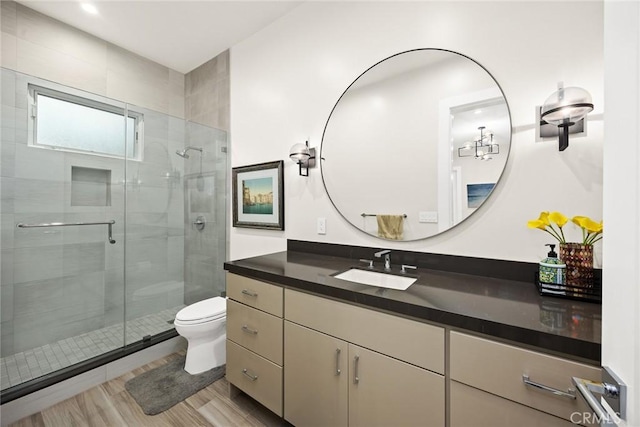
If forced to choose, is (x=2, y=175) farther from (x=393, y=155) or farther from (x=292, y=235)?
(x=393, y=155)

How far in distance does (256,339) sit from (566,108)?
5.96 ft

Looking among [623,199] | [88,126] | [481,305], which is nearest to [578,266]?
[481,305]

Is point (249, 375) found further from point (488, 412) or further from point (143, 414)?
point (488, 412)

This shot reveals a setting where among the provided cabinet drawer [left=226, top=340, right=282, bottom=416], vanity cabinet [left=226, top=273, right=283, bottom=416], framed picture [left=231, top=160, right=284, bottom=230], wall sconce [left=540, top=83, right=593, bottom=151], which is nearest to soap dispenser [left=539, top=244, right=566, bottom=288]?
wall sconce [left=540, top=83, right=593, bottom=151]

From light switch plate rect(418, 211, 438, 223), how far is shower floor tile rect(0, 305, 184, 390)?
92.2 inches

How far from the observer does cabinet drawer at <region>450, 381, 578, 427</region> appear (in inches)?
30.8

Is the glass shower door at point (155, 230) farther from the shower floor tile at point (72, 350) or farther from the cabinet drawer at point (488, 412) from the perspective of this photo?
the cabinet drawer at point (488, 412)

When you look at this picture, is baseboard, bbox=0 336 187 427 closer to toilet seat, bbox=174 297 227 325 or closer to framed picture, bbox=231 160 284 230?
toilet seat, bbox=174 297 227 325

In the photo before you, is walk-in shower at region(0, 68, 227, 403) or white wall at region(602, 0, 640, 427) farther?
walk-in shower at region(0, 68, 227, 403)

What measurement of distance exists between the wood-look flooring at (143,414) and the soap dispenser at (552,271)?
5.02 ft

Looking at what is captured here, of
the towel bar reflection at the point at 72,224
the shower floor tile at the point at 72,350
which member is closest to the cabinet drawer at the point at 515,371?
the shower floor tile at the point at 72,350

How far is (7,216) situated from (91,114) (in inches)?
41.0

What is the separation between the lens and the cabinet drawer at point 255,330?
1.40 metres

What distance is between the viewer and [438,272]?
1.45 meters
